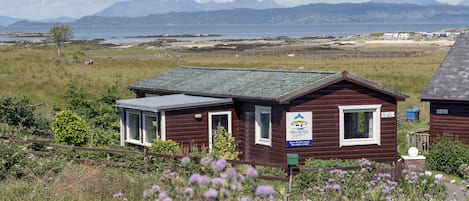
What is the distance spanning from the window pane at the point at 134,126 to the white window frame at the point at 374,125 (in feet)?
18.5

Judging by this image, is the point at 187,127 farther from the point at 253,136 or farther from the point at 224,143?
the point at 253,136

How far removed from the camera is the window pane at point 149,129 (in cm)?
2198

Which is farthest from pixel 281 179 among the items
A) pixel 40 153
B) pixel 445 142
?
pixel 445 142

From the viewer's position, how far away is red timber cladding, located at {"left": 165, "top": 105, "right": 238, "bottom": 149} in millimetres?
21266

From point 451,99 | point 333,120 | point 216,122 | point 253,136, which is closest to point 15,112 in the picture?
point 216,122

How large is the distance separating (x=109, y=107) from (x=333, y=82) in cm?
973

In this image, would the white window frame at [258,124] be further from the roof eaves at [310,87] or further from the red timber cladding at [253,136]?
the roof eaves at [310,87]

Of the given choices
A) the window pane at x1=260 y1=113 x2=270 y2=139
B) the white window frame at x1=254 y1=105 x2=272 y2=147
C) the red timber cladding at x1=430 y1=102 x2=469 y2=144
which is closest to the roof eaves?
the white window frame at x1=254 y1=105 x2=272 y2=147

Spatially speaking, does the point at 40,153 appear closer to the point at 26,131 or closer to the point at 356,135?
the point at 26,131

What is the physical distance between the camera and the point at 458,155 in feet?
73.0

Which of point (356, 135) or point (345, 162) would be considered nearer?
point (345, 162)

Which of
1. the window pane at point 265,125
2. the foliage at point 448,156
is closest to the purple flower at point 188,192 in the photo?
the window pane at point 265,125

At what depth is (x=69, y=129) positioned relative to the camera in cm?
2208

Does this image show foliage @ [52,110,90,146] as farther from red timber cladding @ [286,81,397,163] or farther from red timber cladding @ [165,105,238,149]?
red timber cladding @ [286,81,397,163]
